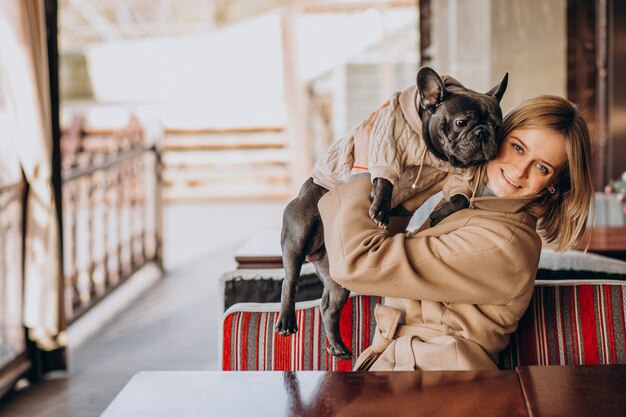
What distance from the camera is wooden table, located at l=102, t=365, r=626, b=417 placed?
4.05 ft

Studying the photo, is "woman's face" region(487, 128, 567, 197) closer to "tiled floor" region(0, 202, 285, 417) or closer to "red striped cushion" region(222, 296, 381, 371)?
"red striped cushion" region(222, 296, 381, 371)

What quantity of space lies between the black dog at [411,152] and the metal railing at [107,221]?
9.75ft

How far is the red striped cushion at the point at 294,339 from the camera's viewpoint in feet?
5.85

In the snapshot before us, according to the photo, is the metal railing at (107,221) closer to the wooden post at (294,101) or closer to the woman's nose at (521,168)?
the wooden post at (294,101)

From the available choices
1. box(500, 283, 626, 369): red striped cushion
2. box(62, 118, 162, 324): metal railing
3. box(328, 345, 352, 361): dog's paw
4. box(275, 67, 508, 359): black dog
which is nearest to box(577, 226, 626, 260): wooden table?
box(500, 283, 626, 369): red striped cushion

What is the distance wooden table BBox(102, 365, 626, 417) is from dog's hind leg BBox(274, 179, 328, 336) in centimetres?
21

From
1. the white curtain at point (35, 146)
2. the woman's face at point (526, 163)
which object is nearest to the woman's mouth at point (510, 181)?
the woman's face at point (526, 163)

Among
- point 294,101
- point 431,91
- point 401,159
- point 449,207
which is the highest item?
point 294,101

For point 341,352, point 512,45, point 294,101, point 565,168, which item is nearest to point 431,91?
point 565,168

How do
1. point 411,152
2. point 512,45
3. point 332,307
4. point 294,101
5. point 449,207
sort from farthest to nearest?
point 294,101, point 512,45, point 332,307, point 449,207, point 411,152

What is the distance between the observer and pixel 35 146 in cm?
337

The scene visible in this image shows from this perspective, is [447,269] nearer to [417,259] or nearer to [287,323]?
[417,259]

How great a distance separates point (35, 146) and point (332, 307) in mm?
2217

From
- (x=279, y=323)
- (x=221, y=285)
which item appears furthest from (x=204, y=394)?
(x=221, y=285)
